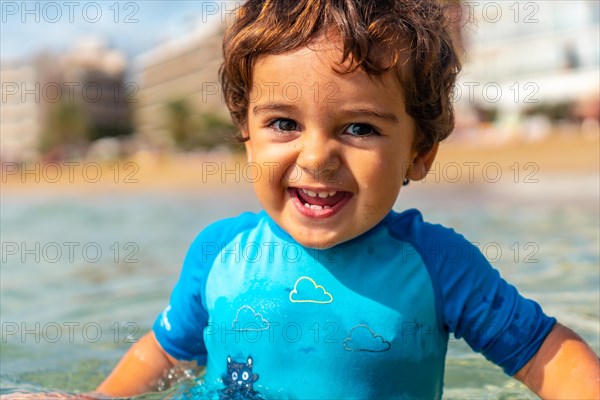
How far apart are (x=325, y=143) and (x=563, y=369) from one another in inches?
33.8

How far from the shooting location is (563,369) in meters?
1.89

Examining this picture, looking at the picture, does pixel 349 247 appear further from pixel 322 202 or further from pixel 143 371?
pixel 143 371

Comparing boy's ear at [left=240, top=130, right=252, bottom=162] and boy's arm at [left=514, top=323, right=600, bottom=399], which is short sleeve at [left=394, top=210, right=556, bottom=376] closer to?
boy's arm at [left=514, top=323, right=600, bottom=399]

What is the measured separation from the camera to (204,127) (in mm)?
59500

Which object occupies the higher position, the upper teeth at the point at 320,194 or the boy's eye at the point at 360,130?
the boy's eye at the point at 360,130

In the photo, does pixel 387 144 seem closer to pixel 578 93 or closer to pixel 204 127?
pixel 578 93

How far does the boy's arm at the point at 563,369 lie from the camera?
6.10 ft

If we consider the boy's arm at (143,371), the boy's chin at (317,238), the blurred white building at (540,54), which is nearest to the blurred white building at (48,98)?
the blurred white building at (540,54)

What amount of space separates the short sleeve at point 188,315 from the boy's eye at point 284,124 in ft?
1.70

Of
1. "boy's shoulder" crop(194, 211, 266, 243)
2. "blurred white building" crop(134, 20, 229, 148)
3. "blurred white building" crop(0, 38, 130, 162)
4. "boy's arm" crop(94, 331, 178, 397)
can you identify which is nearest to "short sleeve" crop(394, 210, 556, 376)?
"boy's shoulder" crop(194, 211, 266, 243)

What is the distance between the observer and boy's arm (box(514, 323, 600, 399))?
6.10ft

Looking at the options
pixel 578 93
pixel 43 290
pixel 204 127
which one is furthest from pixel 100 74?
pixel 43 290

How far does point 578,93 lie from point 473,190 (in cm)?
2968

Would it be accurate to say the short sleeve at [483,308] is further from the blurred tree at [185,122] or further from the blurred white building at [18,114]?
the blurred white building at [18,114]
